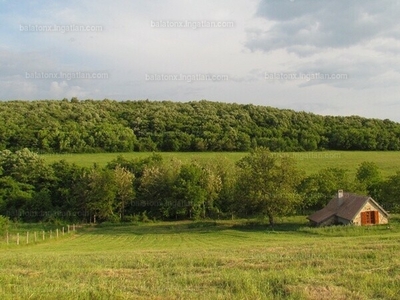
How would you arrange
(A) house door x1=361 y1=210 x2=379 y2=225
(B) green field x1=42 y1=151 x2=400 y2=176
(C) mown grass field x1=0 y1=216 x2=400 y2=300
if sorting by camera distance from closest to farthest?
(C) mown grass field x1=0 y1=216 x2=400 y2=300 < (A) house door x1=361 y1=210 x2=379 y2=225 < (B) green field x1=42 y1=151 x2=400 y2=176

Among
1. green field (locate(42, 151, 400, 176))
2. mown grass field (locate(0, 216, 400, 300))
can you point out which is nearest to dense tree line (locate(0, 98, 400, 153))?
green field (locate(42, 151, 400, 176))

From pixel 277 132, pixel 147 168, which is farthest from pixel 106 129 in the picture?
pixel 277 132

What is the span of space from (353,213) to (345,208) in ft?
7.82

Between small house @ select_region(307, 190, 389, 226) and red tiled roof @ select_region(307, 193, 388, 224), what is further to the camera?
red tiled roof @ select_region(307, 193, 388, 224)

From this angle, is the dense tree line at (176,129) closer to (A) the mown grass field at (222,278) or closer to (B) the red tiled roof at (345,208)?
(B) the red tiled roof at (345,208)

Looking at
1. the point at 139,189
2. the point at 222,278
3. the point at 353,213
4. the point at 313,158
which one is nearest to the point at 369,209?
the point at 353,213

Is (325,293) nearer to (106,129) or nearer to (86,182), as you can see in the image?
(86,182)

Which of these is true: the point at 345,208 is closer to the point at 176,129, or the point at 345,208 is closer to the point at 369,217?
the point at 369,217

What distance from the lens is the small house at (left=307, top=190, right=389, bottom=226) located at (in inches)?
1652

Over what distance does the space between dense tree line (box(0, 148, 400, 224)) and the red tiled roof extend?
6.48 meters

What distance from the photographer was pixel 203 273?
999 centimetres

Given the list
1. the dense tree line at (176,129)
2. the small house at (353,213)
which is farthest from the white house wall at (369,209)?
the dense tree line at (176,129)

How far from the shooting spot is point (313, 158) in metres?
87.8

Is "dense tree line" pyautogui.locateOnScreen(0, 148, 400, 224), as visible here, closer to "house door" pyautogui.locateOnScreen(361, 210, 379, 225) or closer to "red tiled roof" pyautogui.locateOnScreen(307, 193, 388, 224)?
"red tiled roof" pyautogui.locateOnScreen(307, 193, 388, 224)
